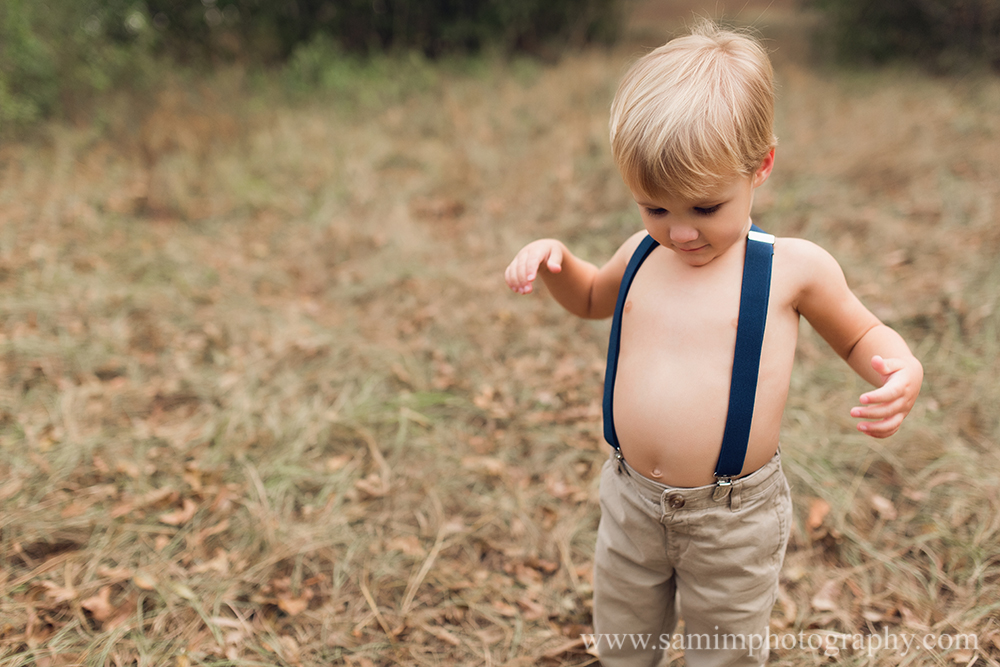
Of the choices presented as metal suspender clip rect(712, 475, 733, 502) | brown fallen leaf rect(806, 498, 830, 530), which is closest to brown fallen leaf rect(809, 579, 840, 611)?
brown fallen leaf rect(806, 498, 830, 530)

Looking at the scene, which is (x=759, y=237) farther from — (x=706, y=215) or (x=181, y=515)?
(x=181, y=515)

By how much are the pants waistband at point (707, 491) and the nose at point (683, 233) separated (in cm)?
59

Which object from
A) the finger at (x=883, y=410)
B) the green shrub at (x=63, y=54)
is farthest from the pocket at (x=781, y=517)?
the green shrub at (x=63, y=54)

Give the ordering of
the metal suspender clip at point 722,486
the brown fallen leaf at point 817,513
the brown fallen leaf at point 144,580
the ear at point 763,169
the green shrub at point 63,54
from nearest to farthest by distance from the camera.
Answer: the ear at point 763,169, the metal suspender clip at point 722,486, the brown fallen leaf at point 144,580, the brown fallen leaf at point 817,513, the green shrub at point 63,54

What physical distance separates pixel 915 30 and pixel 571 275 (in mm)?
8875

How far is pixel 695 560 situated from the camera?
159cm

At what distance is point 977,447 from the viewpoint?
2805 millimetres

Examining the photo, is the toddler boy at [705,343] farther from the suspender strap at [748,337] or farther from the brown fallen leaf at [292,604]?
the brown fallen leaf at [292,604]

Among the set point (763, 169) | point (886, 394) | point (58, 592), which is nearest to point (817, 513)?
point (886, 394)

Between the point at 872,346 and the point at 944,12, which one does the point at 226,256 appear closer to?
the point at 872,346

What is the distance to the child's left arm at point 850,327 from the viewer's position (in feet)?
4.42

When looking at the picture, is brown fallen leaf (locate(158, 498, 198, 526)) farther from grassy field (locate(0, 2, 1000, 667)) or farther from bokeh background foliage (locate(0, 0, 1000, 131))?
bokeh background foliage (locate(0, 0, 1000, 131))

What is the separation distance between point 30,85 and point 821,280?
7.26 m

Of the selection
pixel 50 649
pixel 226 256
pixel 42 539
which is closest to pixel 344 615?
pixel 50 649
